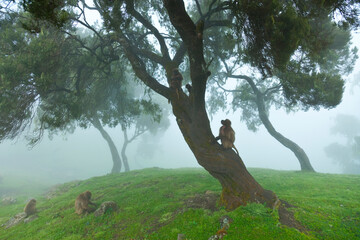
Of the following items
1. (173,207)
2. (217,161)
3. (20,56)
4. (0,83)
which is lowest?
(173,207)

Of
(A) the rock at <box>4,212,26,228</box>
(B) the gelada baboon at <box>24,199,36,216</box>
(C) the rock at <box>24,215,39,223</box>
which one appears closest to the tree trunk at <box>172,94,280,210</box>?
(C) the rock at <box>24,215,39,223</box>

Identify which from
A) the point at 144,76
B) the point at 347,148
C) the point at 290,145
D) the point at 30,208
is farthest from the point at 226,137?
the point at 347,148

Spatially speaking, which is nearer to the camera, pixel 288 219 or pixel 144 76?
pixel 288 219

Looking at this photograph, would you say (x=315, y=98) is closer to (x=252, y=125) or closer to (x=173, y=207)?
(x=173, y=207)

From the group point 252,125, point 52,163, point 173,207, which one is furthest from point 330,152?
point 52,163

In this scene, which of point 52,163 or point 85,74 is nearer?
point 85,74

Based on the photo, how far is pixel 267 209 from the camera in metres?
6.45

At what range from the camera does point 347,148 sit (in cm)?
5938

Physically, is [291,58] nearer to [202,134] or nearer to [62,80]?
[202,134]

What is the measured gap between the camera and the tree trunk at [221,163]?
702 centimetres

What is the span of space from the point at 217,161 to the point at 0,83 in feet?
35.7

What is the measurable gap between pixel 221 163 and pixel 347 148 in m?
71.6

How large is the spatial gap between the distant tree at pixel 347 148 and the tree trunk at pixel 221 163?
5581cm

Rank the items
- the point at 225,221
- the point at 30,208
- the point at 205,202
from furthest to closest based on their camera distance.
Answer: the point at 30,208
the point at 205,202
the point at 225,221
